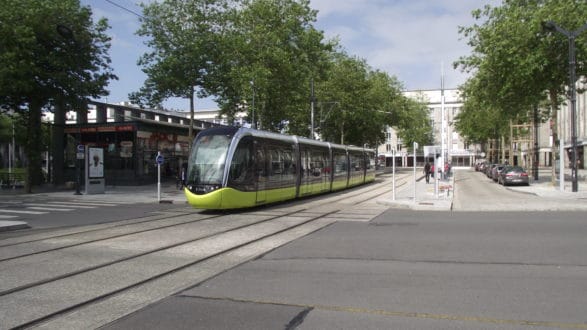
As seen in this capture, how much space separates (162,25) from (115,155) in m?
Answer: 10.7

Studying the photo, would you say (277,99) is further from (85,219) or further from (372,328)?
(372,328)

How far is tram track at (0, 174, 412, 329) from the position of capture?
5579mm

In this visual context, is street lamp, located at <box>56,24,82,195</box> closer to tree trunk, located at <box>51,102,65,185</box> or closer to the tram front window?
tree trunk, located at <box>51,102,65,185</box>

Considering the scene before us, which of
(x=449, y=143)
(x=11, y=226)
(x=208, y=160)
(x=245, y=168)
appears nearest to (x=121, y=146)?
(x=208, y=160)

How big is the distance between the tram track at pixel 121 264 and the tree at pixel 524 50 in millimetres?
19554

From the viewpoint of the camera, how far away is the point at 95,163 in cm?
2669

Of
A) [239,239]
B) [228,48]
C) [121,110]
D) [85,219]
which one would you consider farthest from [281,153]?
[121,110]

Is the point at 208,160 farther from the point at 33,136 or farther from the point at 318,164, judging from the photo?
the point at 33,136

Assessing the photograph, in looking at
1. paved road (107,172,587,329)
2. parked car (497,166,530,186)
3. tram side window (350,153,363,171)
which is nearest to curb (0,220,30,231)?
paved road (107,172,587,329)

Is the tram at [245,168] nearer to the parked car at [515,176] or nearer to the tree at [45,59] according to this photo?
the tree at [45,59]

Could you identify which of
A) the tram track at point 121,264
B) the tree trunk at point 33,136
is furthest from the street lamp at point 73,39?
the tram track at point 121,264

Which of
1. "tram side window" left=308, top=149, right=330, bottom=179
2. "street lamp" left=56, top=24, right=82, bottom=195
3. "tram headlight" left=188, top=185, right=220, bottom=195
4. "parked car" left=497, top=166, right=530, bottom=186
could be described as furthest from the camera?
"parked car" left=497, top=166, right=530, bottom=186

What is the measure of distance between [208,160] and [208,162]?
0.26 ft

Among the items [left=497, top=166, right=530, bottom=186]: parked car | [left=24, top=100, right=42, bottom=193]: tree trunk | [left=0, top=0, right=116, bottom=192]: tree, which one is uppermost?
[left=0, top=0, right=116, bottom=192]: tree
